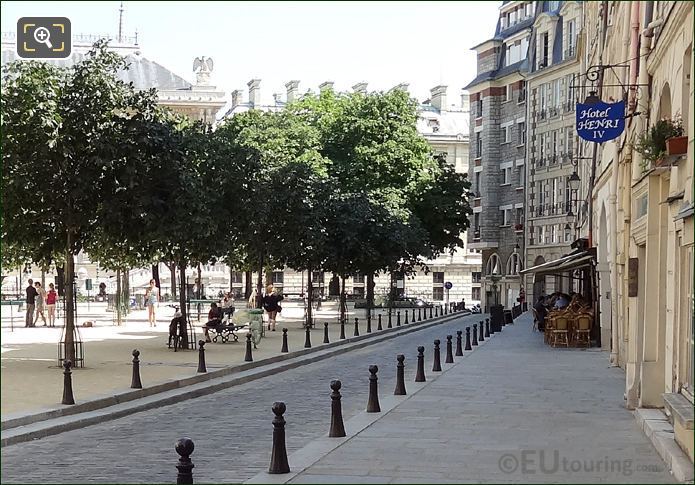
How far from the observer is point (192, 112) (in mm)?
81250

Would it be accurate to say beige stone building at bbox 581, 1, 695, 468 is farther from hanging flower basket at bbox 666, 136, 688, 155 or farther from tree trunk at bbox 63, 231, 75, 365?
tree trunk at bbox 63, 231, 75, 365

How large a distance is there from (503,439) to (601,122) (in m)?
5.45

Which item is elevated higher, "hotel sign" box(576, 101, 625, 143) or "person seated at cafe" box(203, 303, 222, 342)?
"hotel sign" box(576, 101, 625, 143)

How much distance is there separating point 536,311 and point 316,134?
82.2 ft

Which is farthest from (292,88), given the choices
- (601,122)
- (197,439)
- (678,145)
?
(678,145)

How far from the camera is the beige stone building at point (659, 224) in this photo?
11.3 m

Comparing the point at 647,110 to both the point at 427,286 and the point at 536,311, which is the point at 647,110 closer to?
the point at 536,311

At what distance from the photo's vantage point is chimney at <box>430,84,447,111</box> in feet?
407

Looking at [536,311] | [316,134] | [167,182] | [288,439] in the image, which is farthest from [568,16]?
[288,439]

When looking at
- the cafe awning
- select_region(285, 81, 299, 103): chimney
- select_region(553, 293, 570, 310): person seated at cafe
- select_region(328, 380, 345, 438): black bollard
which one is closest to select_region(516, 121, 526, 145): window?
select_region(553, 293, 570, 310): person seated at cafe

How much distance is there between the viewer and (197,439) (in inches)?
542

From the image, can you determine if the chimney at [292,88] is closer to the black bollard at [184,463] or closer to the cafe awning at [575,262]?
the cafe awning at [575,262]

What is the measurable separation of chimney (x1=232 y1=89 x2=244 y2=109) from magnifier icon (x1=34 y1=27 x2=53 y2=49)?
11520 cm

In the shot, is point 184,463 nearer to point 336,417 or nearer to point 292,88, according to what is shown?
point 336,417
